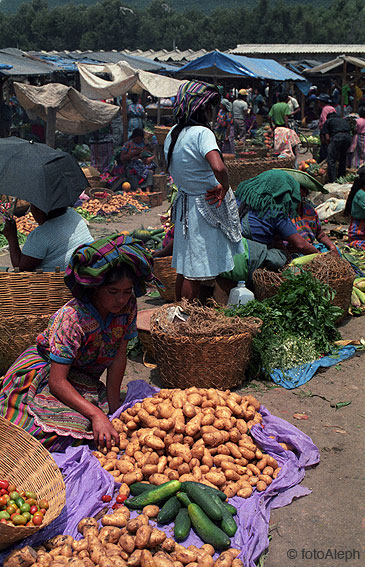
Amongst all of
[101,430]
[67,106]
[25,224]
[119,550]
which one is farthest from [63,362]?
[67,106]

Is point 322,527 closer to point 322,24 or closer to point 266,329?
point 266,329

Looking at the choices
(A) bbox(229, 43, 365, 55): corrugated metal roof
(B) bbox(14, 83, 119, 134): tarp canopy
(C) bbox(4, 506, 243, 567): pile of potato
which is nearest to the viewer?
(C) bbox(4, 506, 243, 567): pile of potato

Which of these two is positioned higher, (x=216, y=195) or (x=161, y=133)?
(x=216, y=195)

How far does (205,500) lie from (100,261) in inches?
47.5

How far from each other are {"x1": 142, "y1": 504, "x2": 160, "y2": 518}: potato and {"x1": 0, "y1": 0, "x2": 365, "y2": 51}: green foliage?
5843 cm

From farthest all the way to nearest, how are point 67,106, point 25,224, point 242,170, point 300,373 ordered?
1. point 67,106
2. point 242,170
3. point 25,224
4. point 300,373

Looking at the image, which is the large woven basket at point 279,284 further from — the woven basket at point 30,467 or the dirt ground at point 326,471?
the woven basket at point 30,467

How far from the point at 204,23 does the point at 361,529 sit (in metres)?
68.0

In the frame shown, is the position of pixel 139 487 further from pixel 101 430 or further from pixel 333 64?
pixel 333 64

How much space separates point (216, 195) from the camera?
419 centimetres

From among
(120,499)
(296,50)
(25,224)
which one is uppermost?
(296,50)

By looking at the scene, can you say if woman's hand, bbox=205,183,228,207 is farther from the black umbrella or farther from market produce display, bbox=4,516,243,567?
market produce display, bbox=4,516,243,567

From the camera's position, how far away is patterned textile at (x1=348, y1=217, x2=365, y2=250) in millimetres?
7316

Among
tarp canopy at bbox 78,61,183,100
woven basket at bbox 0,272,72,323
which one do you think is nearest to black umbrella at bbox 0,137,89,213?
woven basket at bbox 0,272,72,323
